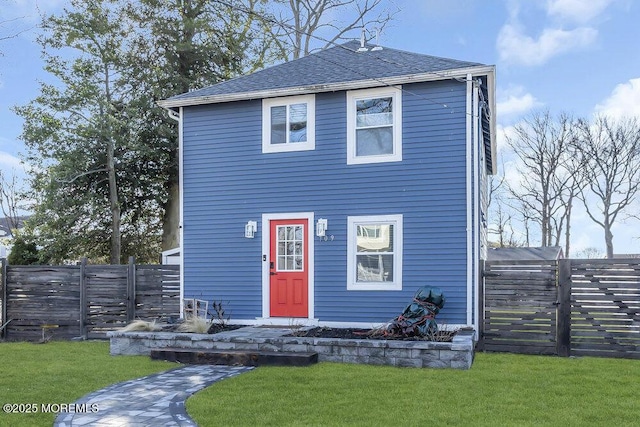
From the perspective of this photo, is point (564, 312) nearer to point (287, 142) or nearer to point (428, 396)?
point (428, 396)

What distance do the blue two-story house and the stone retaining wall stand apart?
1697mm

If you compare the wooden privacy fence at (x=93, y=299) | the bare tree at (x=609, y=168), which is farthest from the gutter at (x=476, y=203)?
the bare tree at (x=609, y=168)

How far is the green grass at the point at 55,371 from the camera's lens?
5926mm

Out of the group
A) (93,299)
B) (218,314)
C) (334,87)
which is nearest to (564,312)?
(334,87)

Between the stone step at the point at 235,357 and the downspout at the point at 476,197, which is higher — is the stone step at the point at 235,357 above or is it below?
below

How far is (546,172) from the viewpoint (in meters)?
30.3

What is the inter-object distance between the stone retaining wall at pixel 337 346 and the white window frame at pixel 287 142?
3.64 metres

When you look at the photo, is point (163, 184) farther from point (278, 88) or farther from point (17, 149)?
point (278, 88)

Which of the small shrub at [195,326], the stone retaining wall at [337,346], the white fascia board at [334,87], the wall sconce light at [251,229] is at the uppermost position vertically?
the white fascia board at [334,87]

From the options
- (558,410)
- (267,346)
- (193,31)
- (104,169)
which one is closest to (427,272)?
(267,346)

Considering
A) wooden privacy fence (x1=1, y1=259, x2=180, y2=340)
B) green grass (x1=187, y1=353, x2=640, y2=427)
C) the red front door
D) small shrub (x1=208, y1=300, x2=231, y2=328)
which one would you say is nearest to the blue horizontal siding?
small shrub (x1=208, y1=300, x2=231, y2=328)

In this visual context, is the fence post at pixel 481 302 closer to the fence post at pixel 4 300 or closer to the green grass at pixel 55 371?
the green grass at pixel 55 371

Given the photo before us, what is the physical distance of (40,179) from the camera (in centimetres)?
1805

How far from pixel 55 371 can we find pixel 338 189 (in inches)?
208
